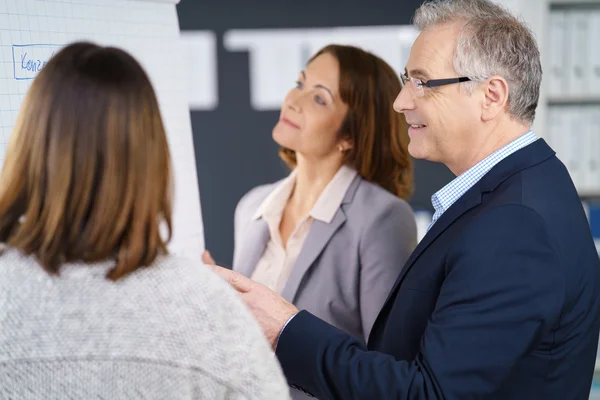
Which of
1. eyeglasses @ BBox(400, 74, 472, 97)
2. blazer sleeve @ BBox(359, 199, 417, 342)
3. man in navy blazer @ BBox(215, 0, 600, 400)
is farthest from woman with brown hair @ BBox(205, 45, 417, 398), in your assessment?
eyeglasses @ BBox(400, 74, 472, 97)

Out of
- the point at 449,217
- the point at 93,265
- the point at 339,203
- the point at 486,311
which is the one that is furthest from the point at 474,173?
the point at 93,265

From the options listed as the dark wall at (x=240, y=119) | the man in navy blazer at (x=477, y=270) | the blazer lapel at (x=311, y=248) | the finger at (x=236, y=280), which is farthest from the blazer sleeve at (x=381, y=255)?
the dark wall at (x=240, y=119)

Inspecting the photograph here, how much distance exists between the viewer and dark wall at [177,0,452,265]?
3088mm

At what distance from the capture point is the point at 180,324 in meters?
0.85

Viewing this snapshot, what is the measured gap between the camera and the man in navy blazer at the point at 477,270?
110 cm

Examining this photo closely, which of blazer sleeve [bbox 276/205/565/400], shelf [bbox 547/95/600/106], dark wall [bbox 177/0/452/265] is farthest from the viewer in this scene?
dark wall [bbox 177/0/452/265]

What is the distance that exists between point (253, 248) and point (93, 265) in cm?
121

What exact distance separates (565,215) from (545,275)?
149 mm

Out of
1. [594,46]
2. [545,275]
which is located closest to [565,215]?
[545,275]

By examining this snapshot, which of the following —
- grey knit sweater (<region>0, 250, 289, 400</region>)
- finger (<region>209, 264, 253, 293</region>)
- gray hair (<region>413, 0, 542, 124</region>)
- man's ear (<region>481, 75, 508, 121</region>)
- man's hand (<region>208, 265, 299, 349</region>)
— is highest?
gray hair (<region>413, 0, 542, 124</region>)

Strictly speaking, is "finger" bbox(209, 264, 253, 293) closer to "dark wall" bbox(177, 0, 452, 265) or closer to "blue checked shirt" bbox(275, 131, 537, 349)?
"blue checked shirt" bbox(275, 131, 537, 349)

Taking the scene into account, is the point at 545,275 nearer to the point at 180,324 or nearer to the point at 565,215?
the point at 565,215

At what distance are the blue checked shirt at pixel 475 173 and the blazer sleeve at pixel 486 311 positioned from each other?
180mm

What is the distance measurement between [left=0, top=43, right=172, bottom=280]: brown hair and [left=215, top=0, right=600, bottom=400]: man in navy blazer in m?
0.47
